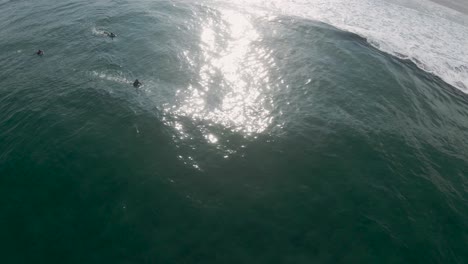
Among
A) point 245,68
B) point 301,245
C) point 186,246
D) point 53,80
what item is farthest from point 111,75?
point 301,245

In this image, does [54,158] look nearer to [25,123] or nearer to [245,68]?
[25,123]

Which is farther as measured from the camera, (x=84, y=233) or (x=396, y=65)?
(x=396, y=65)

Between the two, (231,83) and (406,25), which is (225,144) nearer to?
(231,83)

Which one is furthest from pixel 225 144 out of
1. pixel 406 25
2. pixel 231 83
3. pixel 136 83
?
pixel 406 25

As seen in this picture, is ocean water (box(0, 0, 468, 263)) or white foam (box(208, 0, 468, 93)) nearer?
ocean water (box(0, 0, 468, 263))

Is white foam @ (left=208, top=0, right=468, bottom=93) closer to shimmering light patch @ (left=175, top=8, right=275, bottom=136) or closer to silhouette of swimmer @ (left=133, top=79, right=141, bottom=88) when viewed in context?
shimmering light patch @ (left=175, top=8, right=275, bottom=136)

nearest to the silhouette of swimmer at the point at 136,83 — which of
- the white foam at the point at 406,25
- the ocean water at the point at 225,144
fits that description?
the ocean water at the point at 225,144

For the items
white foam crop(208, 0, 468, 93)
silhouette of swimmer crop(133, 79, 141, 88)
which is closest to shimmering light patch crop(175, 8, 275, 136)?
silhouette of swimmer crop(133, 79, 141, 88)
